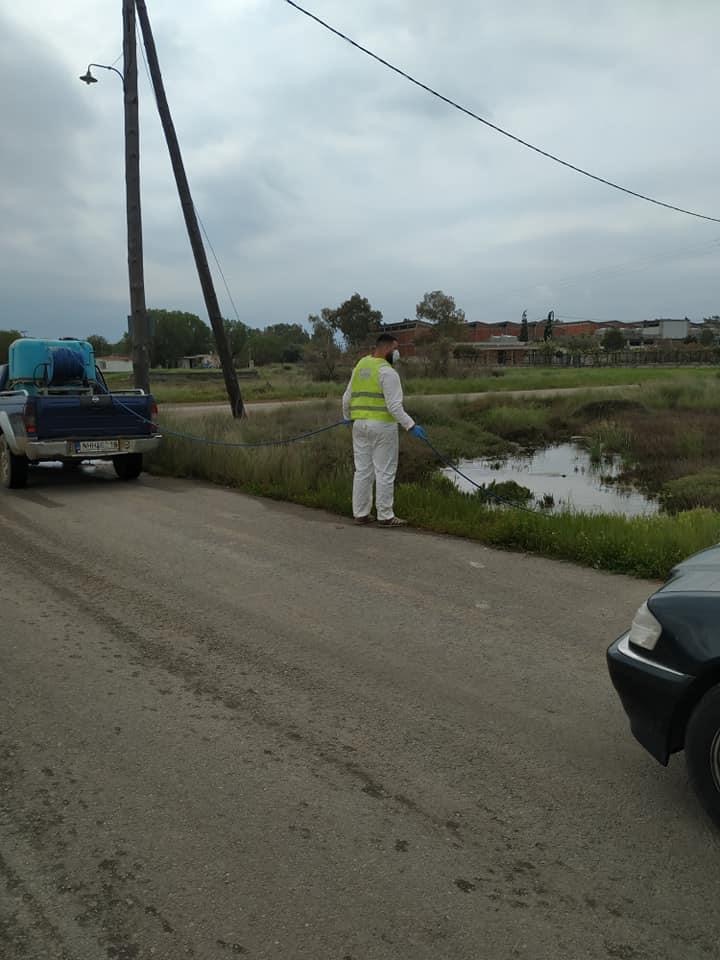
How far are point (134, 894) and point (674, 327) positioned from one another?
152 meters

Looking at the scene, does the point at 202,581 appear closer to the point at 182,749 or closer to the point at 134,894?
the point at 182,749

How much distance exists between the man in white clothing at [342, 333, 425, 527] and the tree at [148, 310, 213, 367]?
104568 mm

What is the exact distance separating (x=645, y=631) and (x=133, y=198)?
561 inches

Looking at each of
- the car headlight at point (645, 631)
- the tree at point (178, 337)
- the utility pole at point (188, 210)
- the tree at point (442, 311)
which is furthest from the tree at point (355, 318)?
the car headlight at point (645, 631)

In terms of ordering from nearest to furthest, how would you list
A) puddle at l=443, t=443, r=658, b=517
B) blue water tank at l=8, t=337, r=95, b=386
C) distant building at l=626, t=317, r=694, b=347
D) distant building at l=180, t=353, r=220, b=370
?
blue water tank at l=8, t=337, r=95, b=386 → puddle at l=443, t=443, r=658, b=517 → distant building at l=180, t=353, r=220, b=370 → distant building at l=626, t=317, r=694, b=347

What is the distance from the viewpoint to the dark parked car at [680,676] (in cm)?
304

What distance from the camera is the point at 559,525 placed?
7.88 m

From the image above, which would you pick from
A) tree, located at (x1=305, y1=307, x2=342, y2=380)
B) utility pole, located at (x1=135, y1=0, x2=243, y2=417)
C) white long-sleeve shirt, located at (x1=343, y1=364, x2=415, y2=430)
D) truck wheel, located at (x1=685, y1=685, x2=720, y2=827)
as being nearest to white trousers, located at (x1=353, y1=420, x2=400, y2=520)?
white long-sleeve shirt, located at (x1=343, y1=364, x2=415, y2=430)

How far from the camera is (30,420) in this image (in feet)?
35.9

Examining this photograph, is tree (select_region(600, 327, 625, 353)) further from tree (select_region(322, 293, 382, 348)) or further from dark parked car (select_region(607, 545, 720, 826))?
dark parked car (select_region(607, 545, 720, 826))

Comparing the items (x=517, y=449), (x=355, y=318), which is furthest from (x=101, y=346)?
(x=517, y=449)

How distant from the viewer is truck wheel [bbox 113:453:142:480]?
12.4 m

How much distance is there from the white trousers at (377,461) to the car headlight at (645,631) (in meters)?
5.57

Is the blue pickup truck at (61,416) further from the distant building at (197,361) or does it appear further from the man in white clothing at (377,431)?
the distant building at (197,361)
